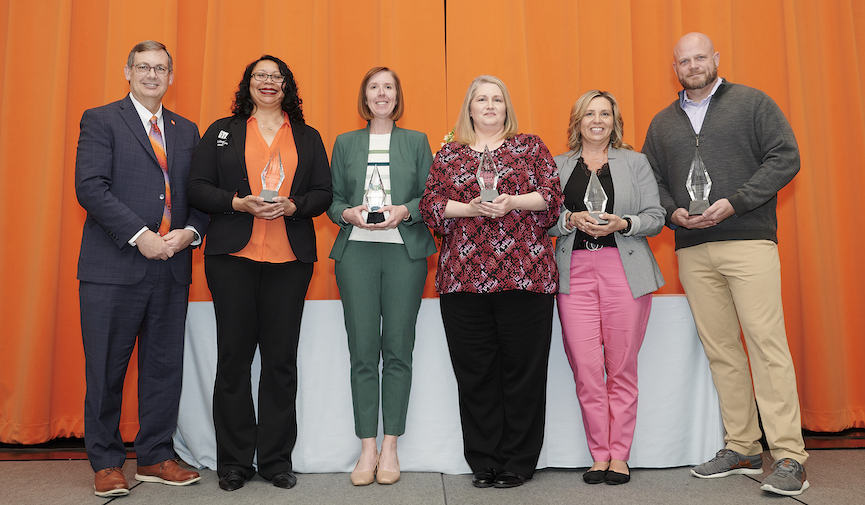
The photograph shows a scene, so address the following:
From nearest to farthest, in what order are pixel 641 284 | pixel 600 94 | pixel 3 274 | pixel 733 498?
pixel 733 498 < pixel 641 284 < pixel 600 94 < pixel 3 274

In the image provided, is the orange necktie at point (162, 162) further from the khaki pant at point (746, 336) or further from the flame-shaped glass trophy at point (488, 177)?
the khaki pant at point (746, 336)

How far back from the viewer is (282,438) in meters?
2.17

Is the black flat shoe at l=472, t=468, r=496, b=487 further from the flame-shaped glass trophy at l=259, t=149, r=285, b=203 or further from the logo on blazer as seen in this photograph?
the logo on blazer

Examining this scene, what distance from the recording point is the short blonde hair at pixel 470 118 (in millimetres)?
2189

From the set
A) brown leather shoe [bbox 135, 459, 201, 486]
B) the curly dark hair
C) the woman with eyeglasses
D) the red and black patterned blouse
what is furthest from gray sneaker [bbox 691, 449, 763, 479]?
the curly dark hair

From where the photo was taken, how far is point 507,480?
209 centimetres

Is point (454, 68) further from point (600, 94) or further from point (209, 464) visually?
point (209, 464)

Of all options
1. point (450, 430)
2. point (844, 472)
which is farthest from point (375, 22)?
point (844, 472)

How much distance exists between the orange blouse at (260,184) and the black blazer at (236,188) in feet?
0.09

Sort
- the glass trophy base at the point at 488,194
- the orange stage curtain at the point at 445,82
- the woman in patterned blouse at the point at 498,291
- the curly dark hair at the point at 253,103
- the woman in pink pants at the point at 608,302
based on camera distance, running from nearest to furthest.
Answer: the glass trophy base at the point at 488,194 < the woman in patterned blouse at the point at 498,291 < the woman in pink pants at the point at 608,302 < the curly dark hair at the point at 253,103 < the orange stage curtain at the point at 445,82

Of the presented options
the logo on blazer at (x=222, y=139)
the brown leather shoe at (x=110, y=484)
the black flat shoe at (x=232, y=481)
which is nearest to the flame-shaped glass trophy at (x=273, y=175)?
the logo on blazer at (x=222, y=139)

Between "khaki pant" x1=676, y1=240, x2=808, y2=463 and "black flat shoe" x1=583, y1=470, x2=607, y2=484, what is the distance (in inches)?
23.9

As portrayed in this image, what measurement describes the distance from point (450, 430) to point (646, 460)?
0.87 metres

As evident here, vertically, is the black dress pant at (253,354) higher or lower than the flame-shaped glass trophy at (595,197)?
lower
